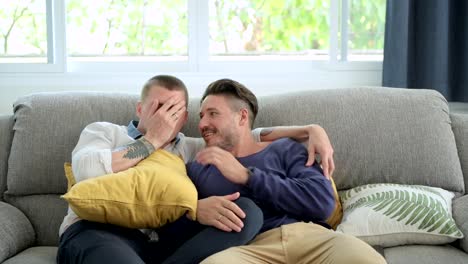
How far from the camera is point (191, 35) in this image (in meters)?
3.60

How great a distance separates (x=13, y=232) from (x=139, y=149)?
0.53 metres

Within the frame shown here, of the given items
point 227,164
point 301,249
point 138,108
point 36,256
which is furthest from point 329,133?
point 36,256

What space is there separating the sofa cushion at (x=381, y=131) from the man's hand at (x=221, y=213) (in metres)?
0.58

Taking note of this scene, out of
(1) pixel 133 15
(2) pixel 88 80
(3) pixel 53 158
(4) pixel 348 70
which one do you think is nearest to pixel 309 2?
(4) pixel 348 70

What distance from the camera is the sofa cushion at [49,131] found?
2.57 metres

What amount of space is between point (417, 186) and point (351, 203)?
0.27 metres

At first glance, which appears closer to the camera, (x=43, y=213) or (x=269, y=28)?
(x=43, y=213)

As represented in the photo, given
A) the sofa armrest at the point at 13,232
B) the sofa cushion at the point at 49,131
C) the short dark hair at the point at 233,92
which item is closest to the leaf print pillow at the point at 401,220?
the short dark hair at the point at 233,92

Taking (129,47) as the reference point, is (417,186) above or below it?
below

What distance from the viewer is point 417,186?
8.31ft

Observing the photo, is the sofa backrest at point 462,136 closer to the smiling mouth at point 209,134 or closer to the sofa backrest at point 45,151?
the smiling mouth at point 209,134

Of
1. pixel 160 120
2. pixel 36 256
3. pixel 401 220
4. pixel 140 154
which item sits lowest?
pixel 36 256

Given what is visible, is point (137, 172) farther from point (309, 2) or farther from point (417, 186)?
point (309, 2)

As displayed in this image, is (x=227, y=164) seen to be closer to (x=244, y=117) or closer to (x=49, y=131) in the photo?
(x=244, y=117)
